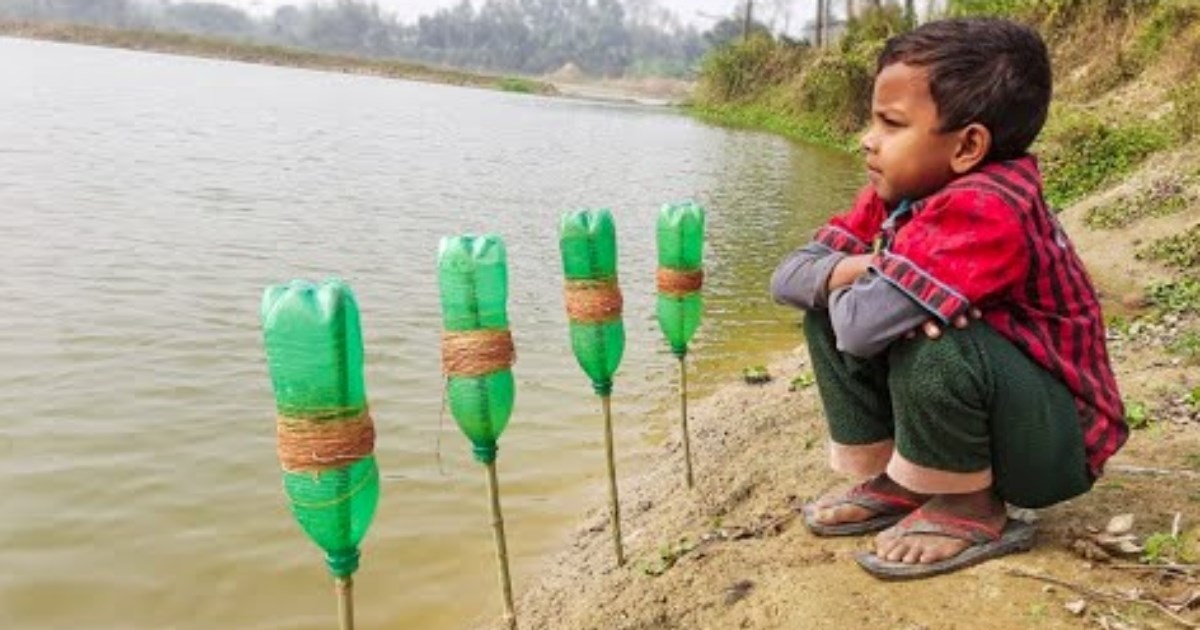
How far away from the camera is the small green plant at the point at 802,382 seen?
15.2 ft

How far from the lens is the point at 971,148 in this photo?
2139 millimetres

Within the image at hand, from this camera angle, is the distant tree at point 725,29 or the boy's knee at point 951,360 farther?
the distant tree at point 725,29

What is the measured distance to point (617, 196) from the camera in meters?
14.2

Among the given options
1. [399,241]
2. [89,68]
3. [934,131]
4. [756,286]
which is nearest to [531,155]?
[399,241]

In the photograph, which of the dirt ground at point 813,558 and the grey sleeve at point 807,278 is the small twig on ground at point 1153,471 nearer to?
the dirt ground at point 813,558

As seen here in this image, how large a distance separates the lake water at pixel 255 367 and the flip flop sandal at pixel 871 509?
1274 millimetres

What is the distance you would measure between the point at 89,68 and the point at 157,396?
36.7m

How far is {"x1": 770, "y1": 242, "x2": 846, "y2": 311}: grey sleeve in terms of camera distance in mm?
2281

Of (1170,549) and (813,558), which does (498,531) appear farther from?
(1170,549)

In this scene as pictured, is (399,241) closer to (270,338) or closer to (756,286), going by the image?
(756,286)

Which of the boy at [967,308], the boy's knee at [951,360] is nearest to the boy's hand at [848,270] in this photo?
the boy at [967,308]

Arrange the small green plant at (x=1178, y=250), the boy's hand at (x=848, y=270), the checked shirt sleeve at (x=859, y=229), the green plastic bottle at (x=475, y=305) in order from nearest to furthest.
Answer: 1. the boy's hand at (x=848, y=270)
2. the green plastic bottle at (x=475, y=305)
3. the checked shirt sleeve at (x=859, y=229)
4. the small green plant at (x=1178, y=250)

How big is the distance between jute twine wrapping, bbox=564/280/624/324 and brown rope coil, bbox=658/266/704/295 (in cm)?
49

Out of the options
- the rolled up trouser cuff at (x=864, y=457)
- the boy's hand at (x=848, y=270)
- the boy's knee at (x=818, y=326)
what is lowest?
the rolled up trouser cuff at (x=864, y=457)
